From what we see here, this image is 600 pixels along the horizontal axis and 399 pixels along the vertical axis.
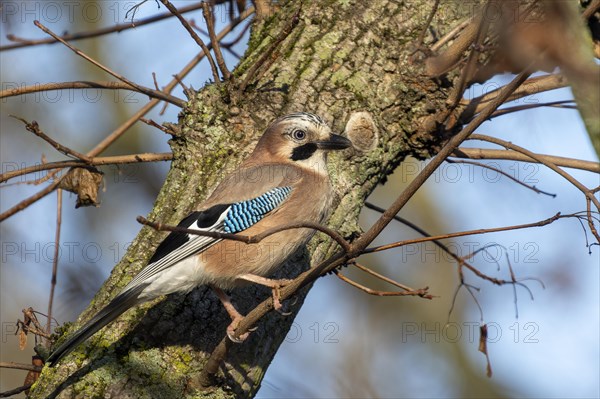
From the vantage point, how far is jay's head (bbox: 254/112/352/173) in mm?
4930

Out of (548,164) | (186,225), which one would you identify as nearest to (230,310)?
(186,225)

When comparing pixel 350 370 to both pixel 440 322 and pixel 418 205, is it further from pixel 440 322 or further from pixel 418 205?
pixel 418 205

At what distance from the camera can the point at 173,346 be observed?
4.34 m

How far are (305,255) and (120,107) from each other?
6.12m

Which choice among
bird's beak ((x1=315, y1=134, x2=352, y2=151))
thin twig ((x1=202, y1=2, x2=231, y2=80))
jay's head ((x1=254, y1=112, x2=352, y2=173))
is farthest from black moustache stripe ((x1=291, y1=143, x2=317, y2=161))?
thin twig ((x1=202, y1=2, x2=231, y2=80))

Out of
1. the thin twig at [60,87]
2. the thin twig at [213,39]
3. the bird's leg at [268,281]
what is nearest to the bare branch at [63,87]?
the thin twig at [60,87]

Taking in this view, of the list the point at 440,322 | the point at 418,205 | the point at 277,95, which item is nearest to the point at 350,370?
the point at 440,322

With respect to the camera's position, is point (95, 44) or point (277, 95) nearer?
point (277, 95)

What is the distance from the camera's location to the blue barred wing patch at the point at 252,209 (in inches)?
Result: 193

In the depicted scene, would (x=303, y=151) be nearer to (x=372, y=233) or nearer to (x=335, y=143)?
(x=335, y=143)

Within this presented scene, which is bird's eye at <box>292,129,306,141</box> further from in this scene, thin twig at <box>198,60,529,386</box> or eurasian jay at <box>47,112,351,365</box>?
thin twig at <box>198,60,529,386</box>

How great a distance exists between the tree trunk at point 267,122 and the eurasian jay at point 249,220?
101 mm

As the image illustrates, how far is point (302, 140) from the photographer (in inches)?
207

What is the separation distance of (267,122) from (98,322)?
172 centimetres
